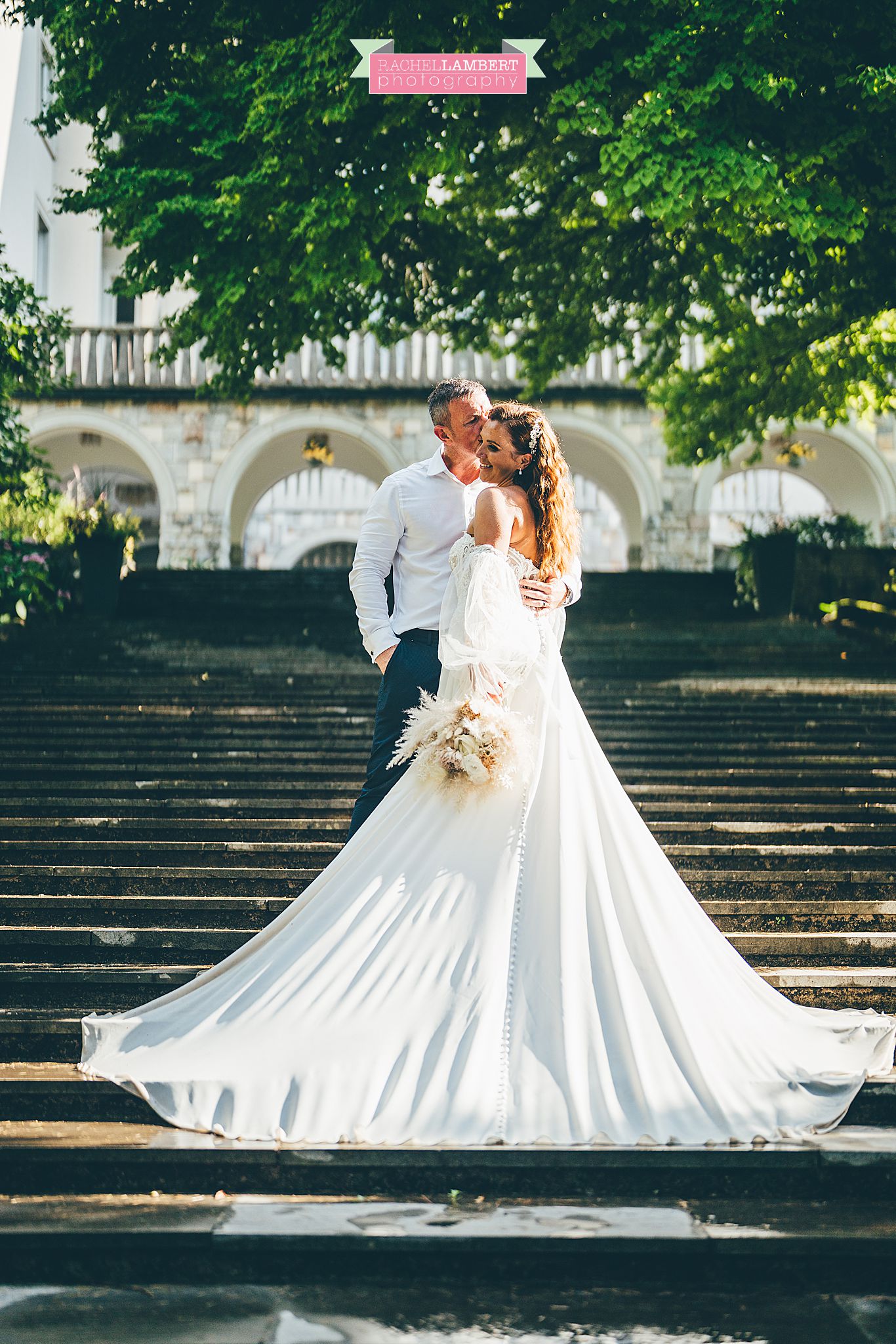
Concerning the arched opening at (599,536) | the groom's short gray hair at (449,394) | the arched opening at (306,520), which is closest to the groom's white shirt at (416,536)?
the groom's short gray hair at (449,394)

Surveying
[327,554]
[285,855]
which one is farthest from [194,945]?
[327,554]

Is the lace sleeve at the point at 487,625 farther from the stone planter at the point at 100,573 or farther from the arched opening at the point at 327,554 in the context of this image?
the arched opening at the point at 327,554

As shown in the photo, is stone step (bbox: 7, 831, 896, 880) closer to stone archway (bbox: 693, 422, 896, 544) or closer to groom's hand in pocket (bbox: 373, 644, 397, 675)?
groom's hand in pocket (bbox: 373, 644, 397, 675)

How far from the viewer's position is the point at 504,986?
320 cm

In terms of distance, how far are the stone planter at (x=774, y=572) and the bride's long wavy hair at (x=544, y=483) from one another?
10.5 meters

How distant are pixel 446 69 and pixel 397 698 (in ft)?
21.7

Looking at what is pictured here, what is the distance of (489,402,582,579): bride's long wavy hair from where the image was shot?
11.2 feet

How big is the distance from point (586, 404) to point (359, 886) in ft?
55.8

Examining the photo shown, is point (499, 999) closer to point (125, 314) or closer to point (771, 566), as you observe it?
point (771, 566)

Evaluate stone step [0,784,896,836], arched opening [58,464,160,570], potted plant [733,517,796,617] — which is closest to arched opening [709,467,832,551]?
arched opening [58,464,160,570]

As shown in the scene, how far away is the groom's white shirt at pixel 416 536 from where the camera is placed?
4.05 meters

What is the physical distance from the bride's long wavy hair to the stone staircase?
5.23ft

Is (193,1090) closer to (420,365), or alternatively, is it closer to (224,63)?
(224,63)

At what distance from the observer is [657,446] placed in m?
19.6
